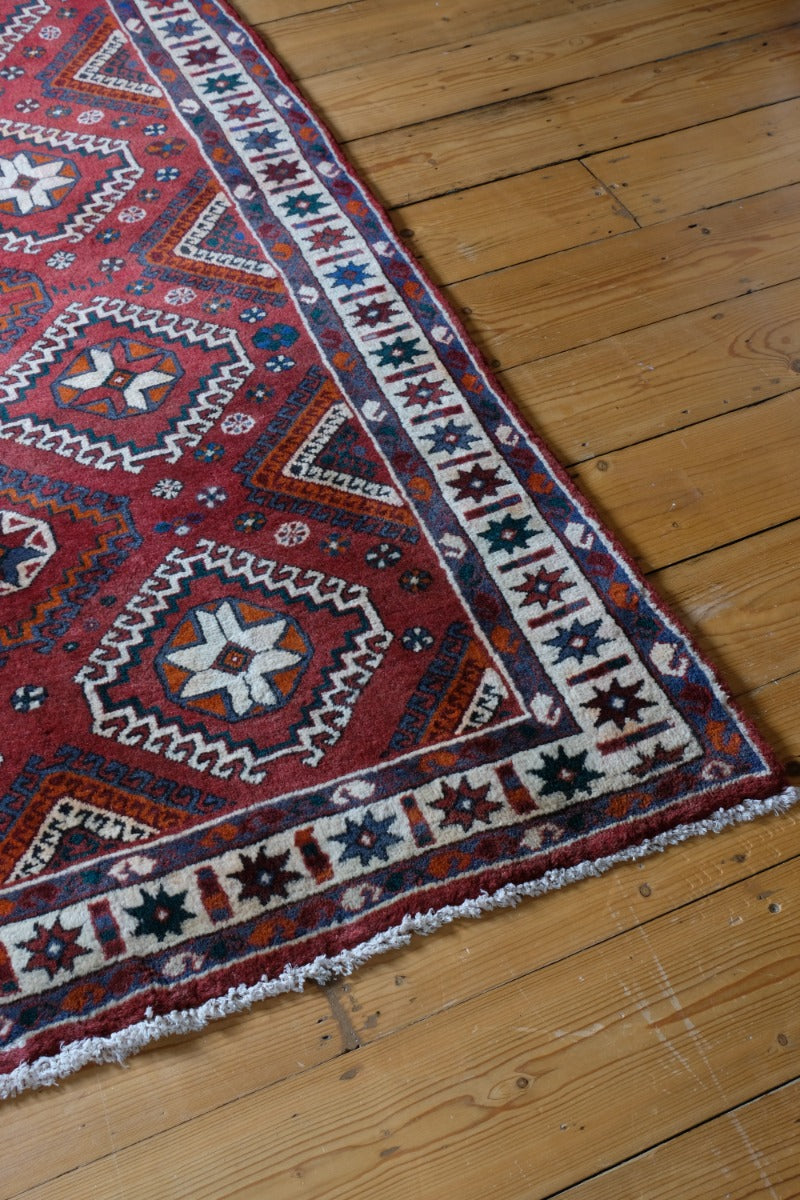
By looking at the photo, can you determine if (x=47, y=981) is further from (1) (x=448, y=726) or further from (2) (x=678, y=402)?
(2) (x=678, y=402)

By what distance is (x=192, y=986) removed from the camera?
110cm

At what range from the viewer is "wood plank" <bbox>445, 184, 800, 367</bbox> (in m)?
1.69

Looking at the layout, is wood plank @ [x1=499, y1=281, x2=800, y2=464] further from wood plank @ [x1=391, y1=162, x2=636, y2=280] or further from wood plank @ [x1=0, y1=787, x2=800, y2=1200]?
wood plank @ [x1=0, y1=787, x2=800, y2=1200]

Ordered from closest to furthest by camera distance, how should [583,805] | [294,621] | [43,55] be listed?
1. [583,805]
2. [294,621]
3. [43,55]

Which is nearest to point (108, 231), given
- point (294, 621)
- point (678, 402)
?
point (294, 621)

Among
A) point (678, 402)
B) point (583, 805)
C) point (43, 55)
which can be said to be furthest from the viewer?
point (43, 55)

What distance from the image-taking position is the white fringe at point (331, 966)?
1.06 meters

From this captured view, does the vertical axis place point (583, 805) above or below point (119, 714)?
below

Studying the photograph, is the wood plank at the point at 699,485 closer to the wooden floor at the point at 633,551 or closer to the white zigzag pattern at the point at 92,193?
the wooden floor at the point at 633,551

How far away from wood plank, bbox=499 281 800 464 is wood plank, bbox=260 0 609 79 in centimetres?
91

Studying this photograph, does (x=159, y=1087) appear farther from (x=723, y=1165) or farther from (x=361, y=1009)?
(x=723, y=1165)

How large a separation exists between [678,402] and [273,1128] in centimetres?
112

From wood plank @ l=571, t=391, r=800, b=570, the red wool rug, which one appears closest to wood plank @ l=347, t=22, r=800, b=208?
the red wool rug

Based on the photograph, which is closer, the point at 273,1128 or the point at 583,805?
the point at 273,1128
